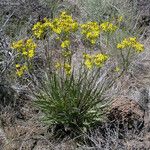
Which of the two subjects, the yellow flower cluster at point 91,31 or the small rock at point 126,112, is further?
the small rock at point 126,112

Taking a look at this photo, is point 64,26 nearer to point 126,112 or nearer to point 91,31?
point 91,31

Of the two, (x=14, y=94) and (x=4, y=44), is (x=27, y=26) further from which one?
(x=14, y=94)

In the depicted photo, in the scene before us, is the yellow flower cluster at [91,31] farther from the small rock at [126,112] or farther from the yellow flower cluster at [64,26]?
the small rock at [126,112]

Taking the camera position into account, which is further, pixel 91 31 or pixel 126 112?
pixel 126 112

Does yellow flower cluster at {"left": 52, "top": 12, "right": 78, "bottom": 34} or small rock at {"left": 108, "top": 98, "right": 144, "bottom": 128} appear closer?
yellow flower cluster at {"left": 52, "top": 12, "right": 78, "bottom": 34}

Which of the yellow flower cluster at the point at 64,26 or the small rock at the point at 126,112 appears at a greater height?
the yellow flower cluster at the point at 64,26

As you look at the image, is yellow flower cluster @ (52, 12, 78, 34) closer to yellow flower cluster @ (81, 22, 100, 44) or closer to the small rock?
yellow flower cluster @ (81, 22, 100, 44)

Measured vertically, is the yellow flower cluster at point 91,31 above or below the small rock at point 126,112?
above

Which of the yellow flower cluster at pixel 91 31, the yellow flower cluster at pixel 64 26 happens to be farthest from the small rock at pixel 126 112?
the yellow flower cluster at pixel 64 26

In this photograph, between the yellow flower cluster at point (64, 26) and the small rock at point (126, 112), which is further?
the small rock at point (126, 112)

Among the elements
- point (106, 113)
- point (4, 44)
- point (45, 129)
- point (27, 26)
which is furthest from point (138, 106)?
point (27, 26)

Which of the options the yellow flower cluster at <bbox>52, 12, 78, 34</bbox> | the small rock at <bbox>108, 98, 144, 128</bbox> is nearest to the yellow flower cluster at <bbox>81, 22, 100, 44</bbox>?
the yellow flower cluster at <bbox>52, 12, 78, 34</bbox>

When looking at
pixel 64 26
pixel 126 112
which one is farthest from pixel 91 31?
pixel 126 112

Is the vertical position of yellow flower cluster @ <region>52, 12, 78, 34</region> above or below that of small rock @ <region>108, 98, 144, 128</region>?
above
